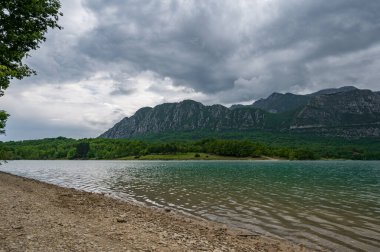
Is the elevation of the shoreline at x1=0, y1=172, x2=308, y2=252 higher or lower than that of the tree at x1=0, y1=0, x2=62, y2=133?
lower

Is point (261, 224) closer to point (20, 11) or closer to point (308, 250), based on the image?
point (308, 250)

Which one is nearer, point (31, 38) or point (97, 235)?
point (97, 235)

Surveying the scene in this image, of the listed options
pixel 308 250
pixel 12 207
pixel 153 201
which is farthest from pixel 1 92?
pixel 308 250

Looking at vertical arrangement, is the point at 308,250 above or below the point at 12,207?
below

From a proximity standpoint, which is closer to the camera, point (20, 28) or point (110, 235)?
point (110, 235)

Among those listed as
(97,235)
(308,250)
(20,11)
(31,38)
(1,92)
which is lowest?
(308,250)

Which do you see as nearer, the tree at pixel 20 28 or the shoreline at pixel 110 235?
the shoreline at pixel 110 235

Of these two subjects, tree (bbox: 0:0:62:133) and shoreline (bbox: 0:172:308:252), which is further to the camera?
tree (bbox: 0:0:62:133)

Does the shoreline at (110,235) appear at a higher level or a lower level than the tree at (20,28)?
lower

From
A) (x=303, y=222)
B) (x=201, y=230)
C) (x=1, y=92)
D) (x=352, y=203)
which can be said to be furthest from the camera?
(x=352, y=203)

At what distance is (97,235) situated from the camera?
1683cm

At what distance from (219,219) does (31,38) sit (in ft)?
75.8

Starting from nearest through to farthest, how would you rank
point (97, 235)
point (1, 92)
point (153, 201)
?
point (97, 235) < point (1, 92) < point (153, 201)

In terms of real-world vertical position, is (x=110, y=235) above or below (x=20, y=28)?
below
